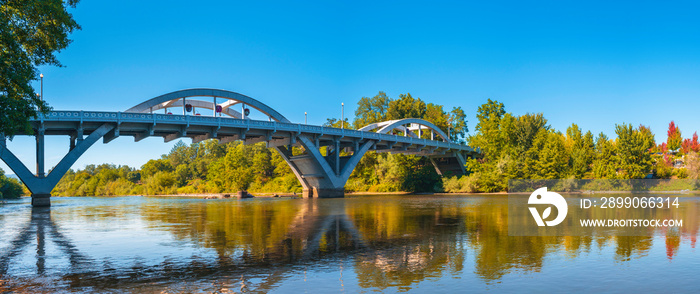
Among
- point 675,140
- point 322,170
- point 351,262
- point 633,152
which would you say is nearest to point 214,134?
point 322,170

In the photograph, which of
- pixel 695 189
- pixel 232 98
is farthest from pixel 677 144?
pixel 232 98

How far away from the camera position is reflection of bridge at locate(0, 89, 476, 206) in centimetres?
4125

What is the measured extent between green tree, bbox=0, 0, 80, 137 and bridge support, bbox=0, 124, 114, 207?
22.5 m

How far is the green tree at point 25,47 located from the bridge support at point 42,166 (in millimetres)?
22451

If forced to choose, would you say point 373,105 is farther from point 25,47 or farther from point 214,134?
point 25,47

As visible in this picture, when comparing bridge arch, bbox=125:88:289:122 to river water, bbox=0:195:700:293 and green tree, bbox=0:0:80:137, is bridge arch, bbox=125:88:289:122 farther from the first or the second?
river water, bbox=0:195:700:293

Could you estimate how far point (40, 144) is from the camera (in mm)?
A: 40938

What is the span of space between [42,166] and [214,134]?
17342 millimetres

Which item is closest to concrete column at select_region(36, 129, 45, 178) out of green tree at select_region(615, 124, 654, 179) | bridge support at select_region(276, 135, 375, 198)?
bridge support at select_region(276, 135, 375, 198)

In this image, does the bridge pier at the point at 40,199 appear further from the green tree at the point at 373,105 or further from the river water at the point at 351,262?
the green tree at the point at 373,105

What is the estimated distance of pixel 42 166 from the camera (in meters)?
40.5

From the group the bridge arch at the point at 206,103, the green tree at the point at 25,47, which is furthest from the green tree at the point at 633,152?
the green tree at the point at 25,47

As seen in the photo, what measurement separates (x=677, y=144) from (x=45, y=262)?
356 ft

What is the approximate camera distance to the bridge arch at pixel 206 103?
50.7 metres
